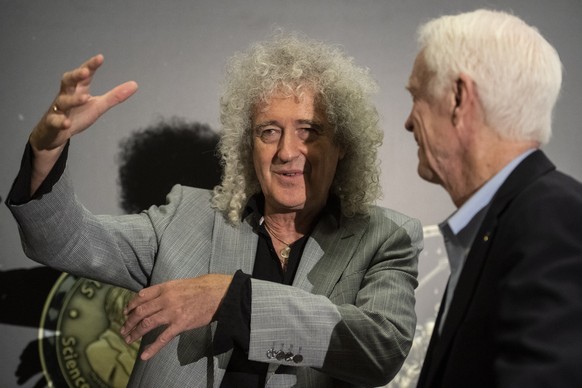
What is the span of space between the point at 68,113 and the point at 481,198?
2.75 feet

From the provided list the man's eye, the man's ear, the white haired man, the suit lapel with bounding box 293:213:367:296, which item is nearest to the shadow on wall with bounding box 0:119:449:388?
the man's eye

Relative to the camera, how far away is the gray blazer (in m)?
1.67

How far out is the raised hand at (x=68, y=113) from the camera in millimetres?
1489

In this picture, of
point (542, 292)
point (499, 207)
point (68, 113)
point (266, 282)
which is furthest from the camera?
point (266, 282)

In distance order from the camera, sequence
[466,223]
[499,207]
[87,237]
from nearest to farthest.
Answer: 1. [499,207]
2. [466,223]
3. [87,237]

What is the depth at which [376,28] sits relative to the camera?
7.99 feet

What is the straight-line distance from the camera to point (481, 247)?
46.0 inches

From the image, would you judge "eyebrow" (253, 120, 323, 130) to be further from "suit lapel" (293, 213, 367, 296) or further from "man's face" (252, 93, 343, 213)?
"suit lapel" (293, 213, 367, 296)

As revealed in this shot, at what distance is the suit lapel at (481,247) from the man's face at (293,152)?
2.80 feet

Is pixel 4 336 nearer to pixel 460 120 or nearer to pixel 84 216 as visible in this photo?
pixel 84 216

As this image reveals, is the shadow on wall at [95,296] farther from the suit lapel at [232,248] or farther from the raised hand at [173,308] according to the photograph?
the raised hand at [173,308]

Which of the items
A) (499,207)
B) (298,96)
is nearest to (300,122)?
(298,96)

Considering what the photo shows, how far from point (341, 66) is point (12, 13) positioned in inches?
39.2

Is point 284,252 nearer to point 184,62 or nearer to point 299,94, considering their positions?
point 299,94
